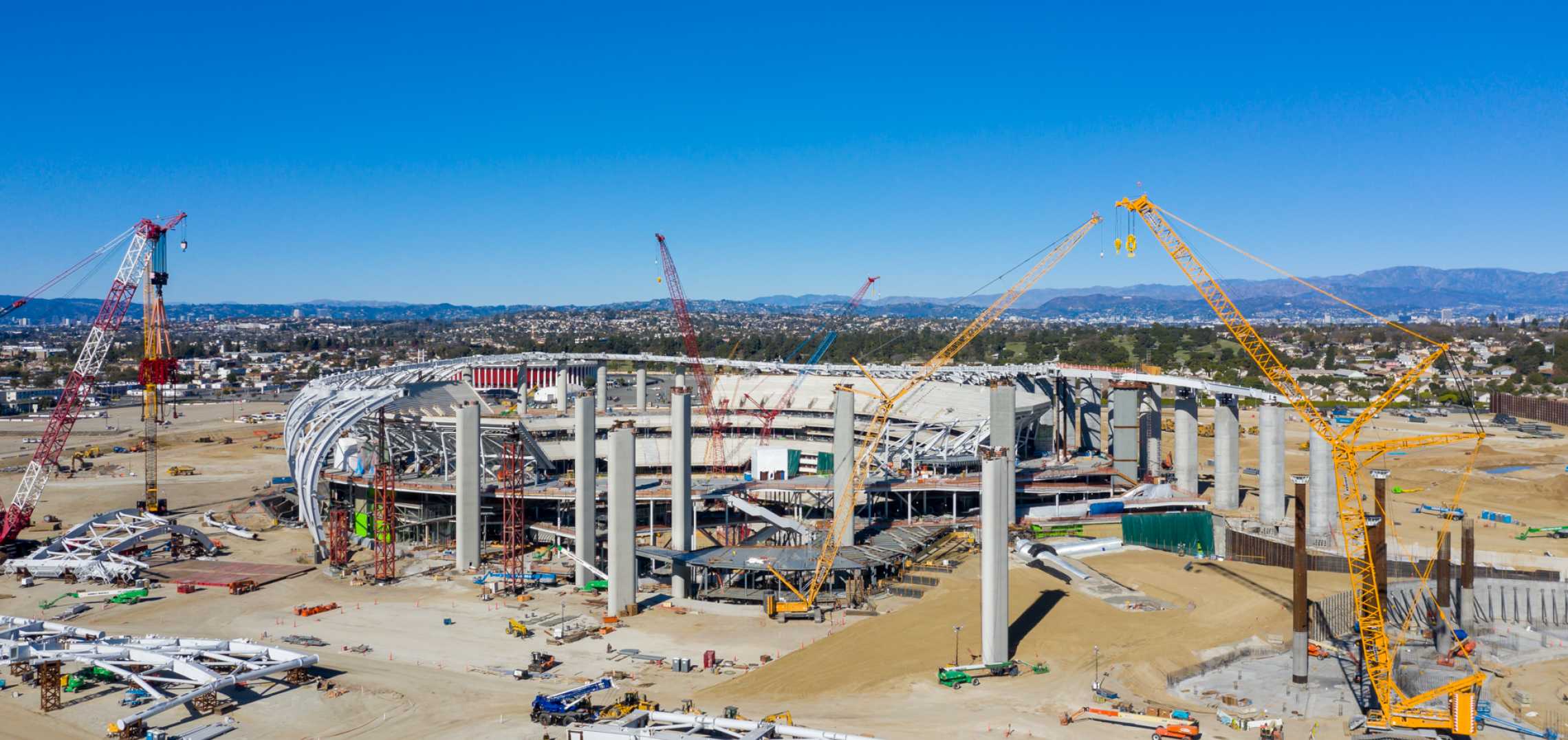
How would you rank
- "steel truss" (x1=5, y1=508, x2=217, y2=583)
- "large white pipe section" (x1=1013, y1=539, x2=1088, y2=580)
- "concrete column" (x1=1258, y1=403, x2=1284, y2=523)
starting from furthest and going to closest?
"concrete column" (x1=1258, y1=403, x2=1284, y2=523) < "steel truss" (x1=5, y1=508, x2=217, y2=583) < "large white pipe section" (x1=1013, y1=539, x2=1088, y2=580)

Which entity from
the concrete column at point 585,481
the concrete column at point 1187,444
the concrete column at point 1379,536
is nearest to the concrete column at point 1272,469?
the concrete column at point 1187,444

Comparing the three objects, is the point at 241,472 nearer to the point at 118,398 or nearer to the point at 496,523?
the point at 496,523

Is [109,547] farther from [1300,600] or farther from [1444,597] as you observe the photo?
[1444,597]

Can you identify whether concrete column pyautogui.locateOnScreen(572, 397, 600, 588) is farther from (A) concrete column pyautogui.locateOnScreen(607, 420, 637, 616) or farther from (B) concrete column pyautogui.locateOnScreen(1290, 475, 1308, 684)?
(B) concrete column pyautogui.locateOnScreen(1290, 475, 1308, 684)

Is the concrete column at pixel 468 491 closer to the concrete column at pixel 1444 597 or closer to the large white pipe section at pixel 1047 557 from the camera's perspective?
the large white pipe section at pixel 1047 557

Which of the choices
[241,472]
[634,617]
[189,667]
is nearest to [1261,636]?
[634,617]

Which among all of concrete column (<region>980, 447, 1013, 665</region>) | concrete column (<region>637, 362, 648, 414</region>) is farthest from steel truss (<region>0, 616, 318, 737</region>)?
concrete column (<region>637, 362, 648, 414</region>)
